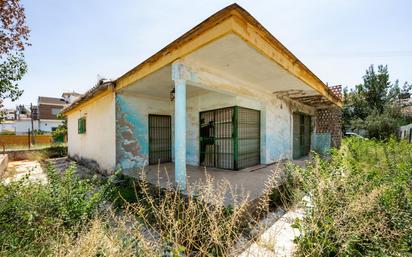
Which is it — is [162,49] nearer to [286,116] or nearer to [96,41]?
[96,41]

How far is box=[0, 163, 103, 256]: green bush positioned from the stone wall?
1153cm

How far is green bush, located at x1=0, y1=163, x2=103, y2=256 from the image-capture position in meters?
1.92

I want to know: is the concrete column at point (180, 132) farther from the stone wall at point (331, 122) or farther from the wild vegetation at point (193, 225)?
the stone wall at point (331, 122)

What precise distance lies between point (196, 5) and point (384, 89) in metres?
23.3

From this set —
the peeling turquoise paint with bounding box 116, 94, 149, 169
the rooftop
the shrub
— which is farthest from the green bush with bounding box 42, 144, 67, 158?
the rooftop

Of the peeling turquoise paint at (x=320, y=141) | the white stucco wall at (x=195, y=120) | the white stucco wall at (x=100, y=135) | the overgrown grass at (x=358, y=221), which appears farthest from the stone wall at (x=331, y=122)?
the white stucco wall at (x=100, y=135)

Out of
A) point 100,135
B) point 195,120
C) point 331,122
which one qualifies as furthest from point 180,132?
point 331,122

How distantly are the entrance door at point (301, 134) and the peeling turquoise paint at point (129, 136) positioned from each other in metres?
6.91

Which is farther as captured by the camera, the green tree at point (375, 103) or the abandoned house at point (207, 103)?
the green tree at point (375, 103)

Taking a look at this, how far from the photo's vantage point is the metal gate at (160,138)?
6.94m

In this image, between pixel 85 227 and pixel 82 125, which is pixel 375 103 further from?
pixel 85 227

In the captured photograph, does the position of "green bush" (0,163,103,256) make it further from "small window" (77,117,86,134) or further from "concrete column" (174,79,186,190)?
"small window" (77,117,86,134)

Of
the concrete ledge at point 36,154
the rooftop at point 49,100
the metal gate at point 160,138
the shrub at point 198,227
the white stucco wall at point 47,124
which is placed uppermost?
the rooftop at point 49,100

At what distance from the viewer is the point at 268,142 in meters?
7.03
